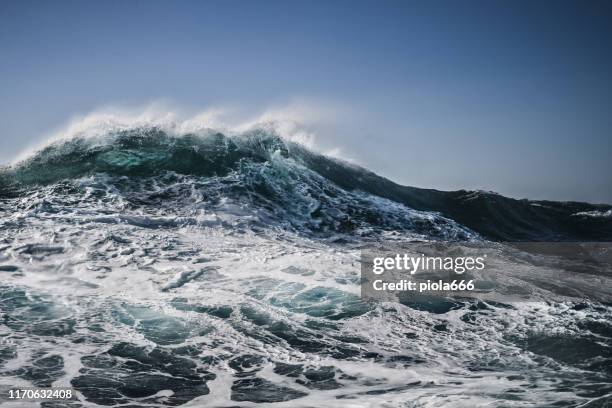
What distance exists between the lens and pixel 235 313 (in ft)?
22.1

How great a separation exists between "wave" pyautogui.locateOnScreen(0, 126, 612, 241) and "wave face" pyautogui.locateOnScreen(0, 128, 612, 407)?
148mm

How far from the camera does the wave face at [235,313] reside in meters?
4.57

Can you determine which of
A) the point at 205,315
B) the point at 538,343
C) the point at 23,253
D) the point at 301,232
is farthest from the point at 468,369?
the point at 23,253

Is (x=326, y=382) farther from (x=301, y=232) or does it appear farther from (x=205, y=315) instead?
(x=301, y=232)

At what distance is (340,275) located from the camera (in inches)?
340

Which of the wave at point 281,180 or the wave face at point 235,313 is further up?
the wave at point 281,180

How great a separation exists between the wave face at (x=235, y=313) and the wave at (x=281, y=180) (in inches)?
5.8

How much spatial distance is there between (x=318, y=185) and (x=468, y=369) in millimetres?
11862

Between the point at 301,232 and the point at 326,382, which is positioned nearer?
the point at 326,382

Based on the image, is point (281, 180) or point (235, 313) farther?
point (281, 180)

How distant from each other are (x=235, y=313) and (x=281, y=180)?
9.50 m

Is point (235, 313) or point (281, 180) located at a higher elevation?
point (281, 180)

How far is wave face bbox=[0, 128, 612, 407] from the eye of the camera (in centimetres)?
457

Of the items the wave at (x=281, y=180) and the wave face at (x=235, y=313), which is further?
the wave at (x=281, y=180)
